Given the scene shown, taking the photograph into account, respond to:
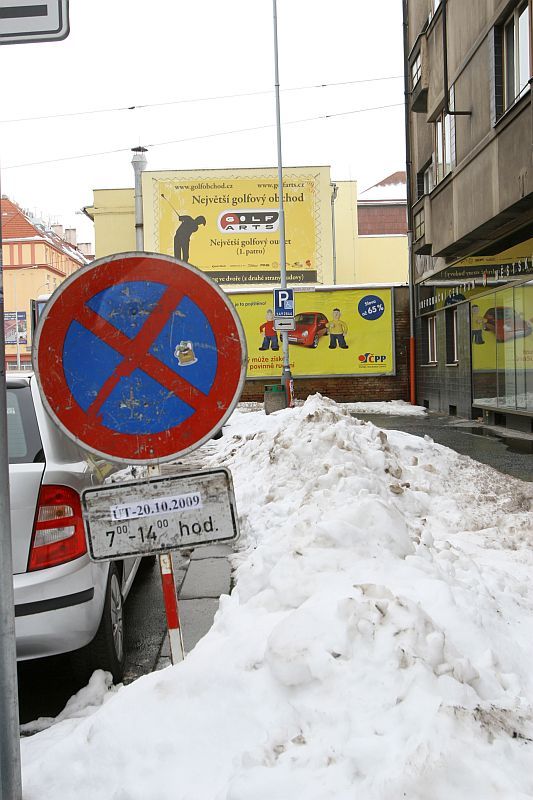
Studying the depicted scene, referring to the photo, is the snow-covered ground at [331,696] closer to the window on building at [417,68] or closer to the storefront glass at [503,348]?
the storefront glass at [503,348]

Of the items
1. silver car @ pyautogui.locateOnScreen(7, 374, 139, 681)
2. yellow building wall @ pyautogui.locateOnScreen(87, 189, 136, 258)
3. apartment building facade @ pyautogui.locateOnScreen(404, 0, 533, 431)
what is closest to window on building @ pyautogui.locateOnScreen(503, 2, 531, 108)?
apartment building facade @ pyautogui.locateOnScreen(404, 0, 533, 431)

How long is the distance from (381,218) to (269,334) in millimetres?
38829

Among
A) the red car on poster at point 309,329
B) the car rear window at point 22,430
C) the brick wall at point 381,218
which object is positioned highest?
the brick wall at point 381,218

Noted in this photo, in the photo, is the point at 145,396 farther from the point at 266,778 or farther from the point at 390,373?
the point at 390,373

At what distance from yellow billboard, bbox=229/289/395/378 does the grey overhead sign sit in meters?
23.0

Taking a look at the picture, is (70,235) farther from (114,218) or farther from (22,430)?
(22,430)

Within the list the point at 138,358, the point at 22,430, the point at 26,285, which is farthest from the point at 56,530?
the point at 26,285

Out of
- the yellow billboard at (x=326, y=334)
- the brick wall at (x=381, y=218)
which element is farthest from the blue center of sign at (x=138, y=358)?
the brick wall at (x=381, y=218)

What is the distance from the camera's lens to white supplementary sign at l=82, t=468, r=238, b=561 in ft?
9.05

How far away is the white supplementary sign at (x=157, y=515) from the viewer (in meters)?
2.76

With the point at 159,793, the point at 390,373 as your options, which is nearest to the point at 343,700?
the point at 159,793

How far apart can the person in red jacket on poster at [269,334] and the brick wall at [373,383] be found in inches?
42.4

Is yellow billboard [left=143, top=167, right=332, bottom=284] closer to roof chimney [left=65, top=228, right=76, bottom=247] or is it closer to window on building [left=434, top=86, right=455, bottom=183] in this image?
window on building [left=434, top=86, right=455, bottom=183]

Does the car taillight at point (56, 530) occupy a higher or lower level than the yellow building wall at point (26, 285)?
lower
